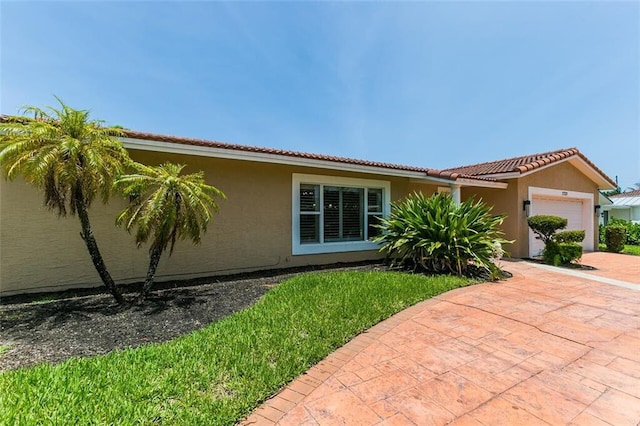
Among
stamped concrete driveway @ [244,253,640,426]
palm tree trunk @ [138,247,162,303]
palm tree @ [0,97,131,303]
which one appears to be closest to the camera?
stamped concrete driveway @ [244,253,640,426]

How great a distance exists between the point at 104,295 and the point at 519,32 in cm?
1462

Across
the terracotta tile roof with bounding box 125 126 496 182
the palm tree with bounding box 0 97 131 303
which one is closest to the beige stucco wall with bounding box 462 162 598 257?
the terracotta tile roof with bounding box 125 126 496 182

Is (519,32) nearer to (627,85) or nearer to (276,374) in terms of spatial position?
(627,85)

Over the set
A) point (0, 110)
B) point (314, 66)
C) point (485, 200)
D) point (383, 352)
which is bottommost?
point (383, 352)

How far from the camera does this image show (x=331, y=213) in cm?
1050

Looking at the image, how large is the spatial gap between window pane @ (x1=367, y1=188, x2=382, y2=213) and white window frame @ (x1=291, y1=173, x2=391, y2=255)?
0.12 metres

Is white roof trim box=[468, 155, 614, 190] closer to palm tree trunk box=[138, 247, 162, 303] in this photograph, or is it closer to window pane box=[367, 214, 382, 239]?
window pane box=[367, 214, 382, 239]

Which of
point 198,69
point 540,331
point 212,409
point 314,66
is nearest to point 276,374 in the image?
point 212,409

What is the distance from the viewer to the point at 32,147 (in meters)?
4.91

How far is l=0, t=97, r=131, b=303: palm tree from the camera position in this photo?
190 inches

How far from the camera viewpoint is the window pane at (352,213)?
10.8 meters

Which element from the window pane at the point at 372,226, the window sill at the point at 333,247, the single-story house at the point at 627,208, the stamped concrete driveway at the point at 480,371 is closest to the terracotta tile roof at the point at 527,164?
the window pane at the point at 372,226

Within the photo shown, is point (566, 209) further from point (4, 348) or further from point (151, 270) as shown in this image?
point (4, 348)

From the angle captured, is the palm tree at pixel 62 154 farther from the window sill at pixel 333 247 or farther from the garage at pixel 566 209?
the garage at pixel 566 209
